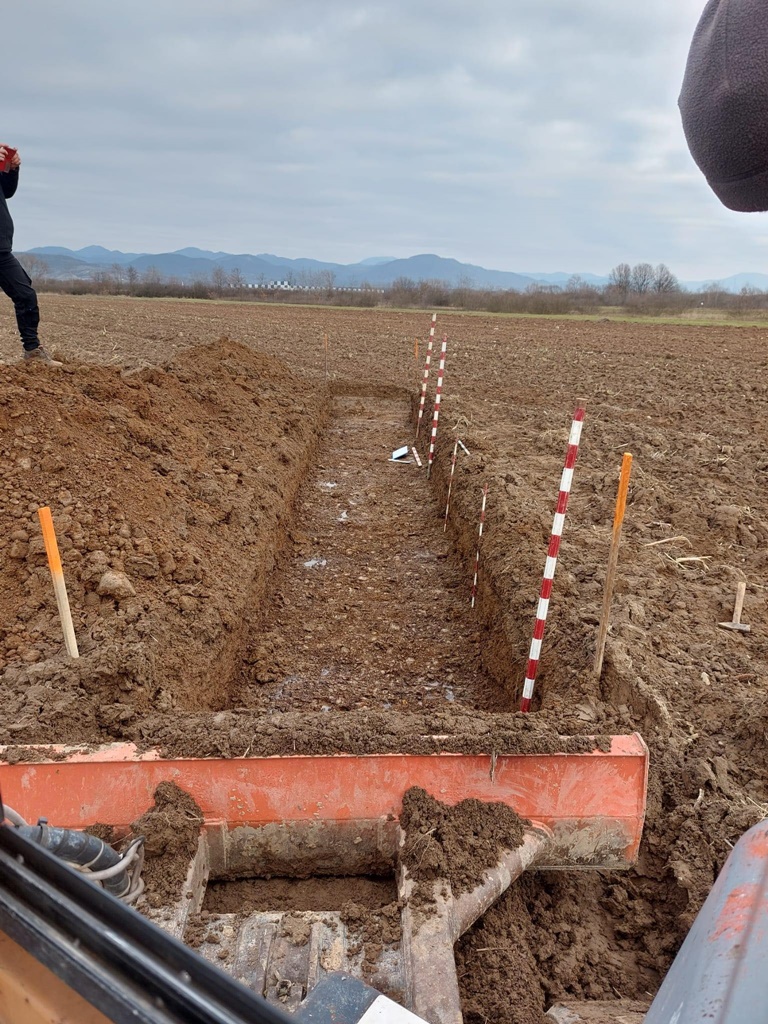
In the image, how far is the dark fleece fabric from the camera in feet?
2.91

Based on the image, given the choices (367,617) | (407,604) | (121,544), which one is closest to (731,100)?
(121,544)

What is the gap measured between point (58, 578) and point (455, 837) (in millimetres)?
2292

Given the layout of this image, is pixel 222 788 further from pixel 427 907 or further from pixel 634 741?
pixel 634 741

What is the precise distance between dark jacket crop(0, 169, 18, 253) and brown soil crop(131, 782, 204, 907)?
5.81 metres

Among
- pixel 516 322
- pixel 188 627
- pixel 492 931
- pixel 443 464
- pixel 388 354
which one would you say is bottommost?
pixel 492 931

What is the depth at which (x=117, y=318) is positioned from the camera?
26422 millimetres

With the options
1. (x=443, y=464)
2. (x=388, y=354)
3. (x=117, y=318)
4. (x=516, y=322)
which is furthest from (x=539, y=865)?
(x=516, y=322)

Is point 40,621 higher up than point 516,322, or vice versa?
point 516,322

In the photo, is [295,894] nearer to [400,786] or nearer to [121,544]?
[400,786]

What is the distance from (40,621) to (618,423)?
8.69 meters

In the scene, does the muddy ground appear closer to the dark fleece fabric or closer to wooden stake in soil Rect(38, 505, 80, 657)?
wooden stake in soil Rect(38, 505, 80, 657)

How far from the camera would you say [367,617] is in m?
5.44

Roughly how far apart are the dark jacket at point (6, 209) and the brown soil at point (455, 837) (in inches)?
250

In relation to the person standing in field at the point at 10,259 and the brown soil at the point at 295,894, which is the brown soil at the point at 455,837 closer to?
the brown soil at the point at 295,894
